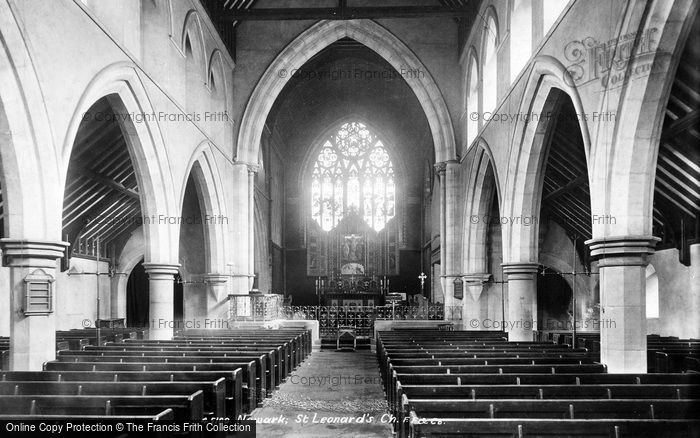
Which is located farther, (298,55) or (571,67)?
(298,55)

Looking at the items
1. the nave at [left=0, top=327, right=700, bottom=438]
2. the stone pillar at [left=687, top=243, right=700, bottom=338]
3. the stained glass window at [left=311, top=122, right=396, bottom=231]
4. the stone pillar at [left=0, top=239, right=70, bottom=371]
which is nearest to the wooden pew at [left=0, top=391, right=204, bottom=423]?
the nave at [left=0, top=327, right=700, bottom=438]

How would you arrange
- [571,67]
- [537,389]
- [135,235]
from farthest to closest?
[135,235], [571,67], [537,389]

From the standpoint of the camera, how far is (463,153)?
1941 cm

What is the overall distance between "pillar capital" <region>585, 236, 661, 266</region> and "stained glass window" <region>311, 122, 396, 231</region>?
22447 millimetres

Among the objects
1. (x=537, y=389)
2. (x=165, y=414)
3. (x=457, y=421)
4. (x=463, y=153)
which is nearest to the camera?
(x=457, y=421)

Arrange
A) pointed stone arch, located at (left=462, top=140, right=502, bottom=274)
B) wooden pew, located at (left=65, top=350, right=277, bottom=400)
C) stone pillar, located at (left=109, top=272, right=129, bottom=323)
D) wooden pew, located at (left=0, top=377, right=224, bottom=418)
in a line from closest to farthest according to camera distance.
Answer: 1. wooden pew, located at (left=0, top=377, right=224, bottom=418)
2. wooden pew, located at (left=65, top=350, right=277, bottom=400)
3. pointed stone arch, located at (left=462, top=140, right=502, bottom=274)
4. stone pillar, located at (left=109, top=272, right=129, bottom=323)

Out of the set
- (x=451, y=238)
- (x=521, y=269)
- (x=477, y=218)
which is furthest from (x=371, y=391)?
(x=451, y=238)

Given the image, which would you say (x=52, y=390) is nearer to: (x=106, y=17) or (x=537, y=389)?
(x=537, y=389)

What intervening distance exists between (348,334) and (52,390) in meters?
12.1

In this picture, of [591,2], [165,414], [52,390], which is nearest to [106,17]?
[52,390]

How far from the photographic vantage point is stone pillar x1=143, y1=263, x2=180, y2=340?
13.5 meters

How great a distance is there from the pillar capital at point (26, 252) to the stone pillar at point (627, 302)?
7.24m

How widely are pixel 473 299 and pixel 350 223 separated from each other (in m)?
11.2

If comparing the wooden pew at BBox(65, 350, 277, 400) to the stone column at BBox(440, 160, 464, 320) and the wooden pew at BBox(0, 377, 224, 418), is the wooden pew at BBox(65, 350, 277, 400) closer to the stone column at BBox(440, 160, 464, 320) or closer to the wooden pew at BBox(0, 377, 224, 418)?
the wooden pew at BBox(0, 377, 224, 418)
